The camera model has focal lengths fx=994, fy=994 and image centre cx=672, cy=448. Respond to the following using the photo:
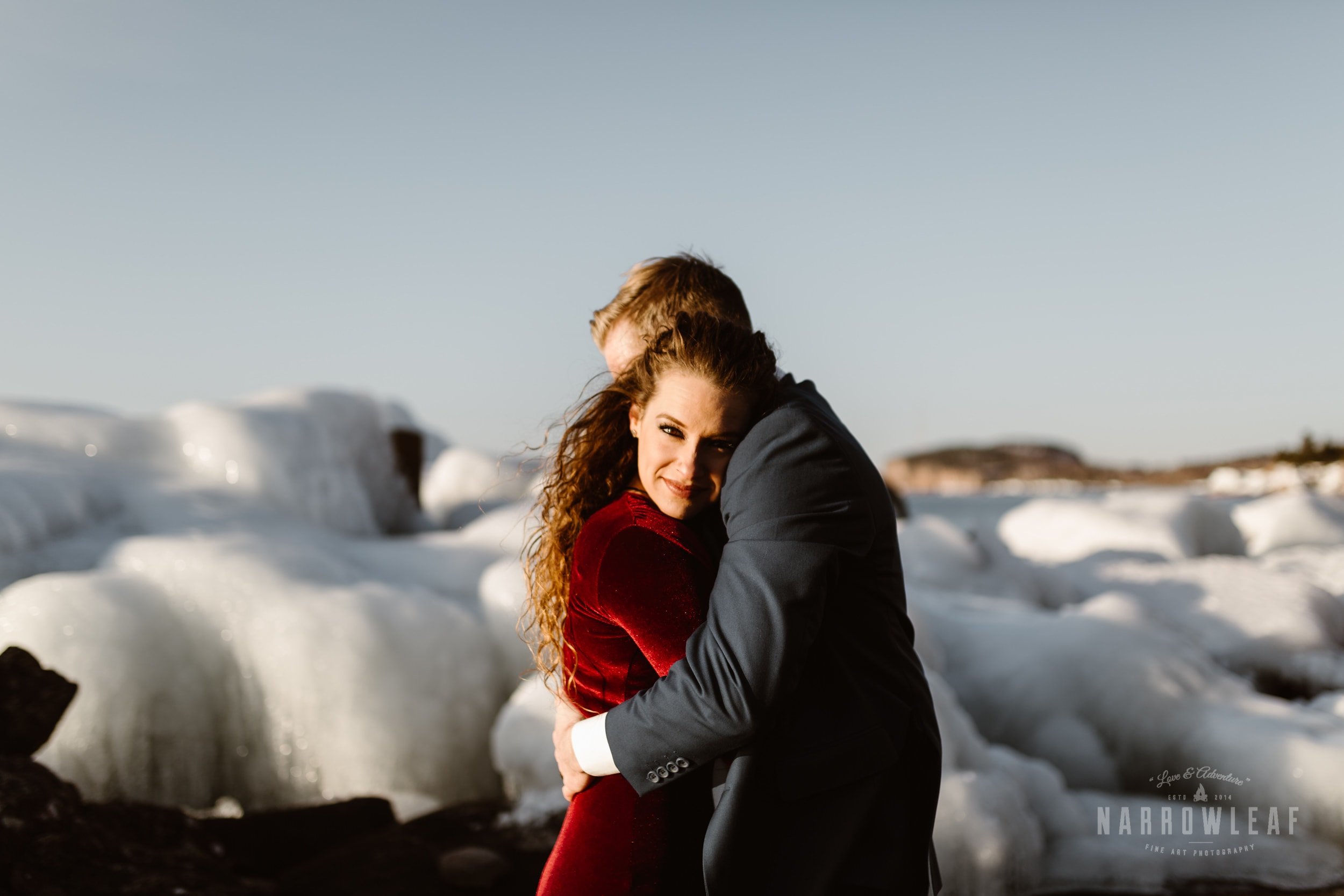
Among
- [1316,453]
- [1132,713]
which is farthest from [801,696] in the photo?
[1316,453]

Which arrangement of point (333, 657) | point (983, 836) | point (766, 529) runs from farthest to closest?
1. point (333, 657)
2. point (983, 836)
3. point (766, 529)

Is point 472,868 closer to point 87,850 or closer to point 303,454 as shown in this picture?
point 87,850

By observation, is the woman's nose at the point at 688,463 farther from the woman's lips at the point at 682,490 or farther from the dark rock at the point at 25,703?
the dark rock at the point at 25,703

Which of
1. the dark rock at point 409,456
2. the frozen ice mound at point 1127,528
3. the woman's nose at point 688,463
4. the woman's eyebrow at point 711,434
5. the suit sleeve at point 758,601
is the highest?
the woman's eyebrow at point 711,434

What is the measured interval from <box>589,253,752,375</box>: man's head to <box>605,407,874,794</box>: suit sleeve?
22.9 inches

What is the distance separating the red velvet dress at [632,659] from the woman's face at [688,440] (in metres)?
0.04

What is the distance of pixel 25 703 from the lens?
11.1 ft

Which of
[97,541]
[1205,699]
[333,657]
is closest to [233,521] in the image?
[97,541]

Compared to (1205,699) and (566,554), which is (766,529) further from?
(1205,699)

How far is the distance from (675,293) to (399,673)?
10.3 ft

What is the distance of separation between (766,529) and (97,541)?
4.64 m

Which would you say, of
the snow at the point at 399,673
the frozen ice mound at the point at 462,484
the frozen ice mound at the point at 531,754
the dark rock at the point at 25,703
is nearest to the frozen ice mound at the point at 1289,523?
the snow at the point at 399,673

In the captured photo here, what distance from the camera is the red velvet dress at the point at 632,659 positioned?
1.32 metres

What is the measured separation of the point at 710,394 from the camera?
4.43ft
